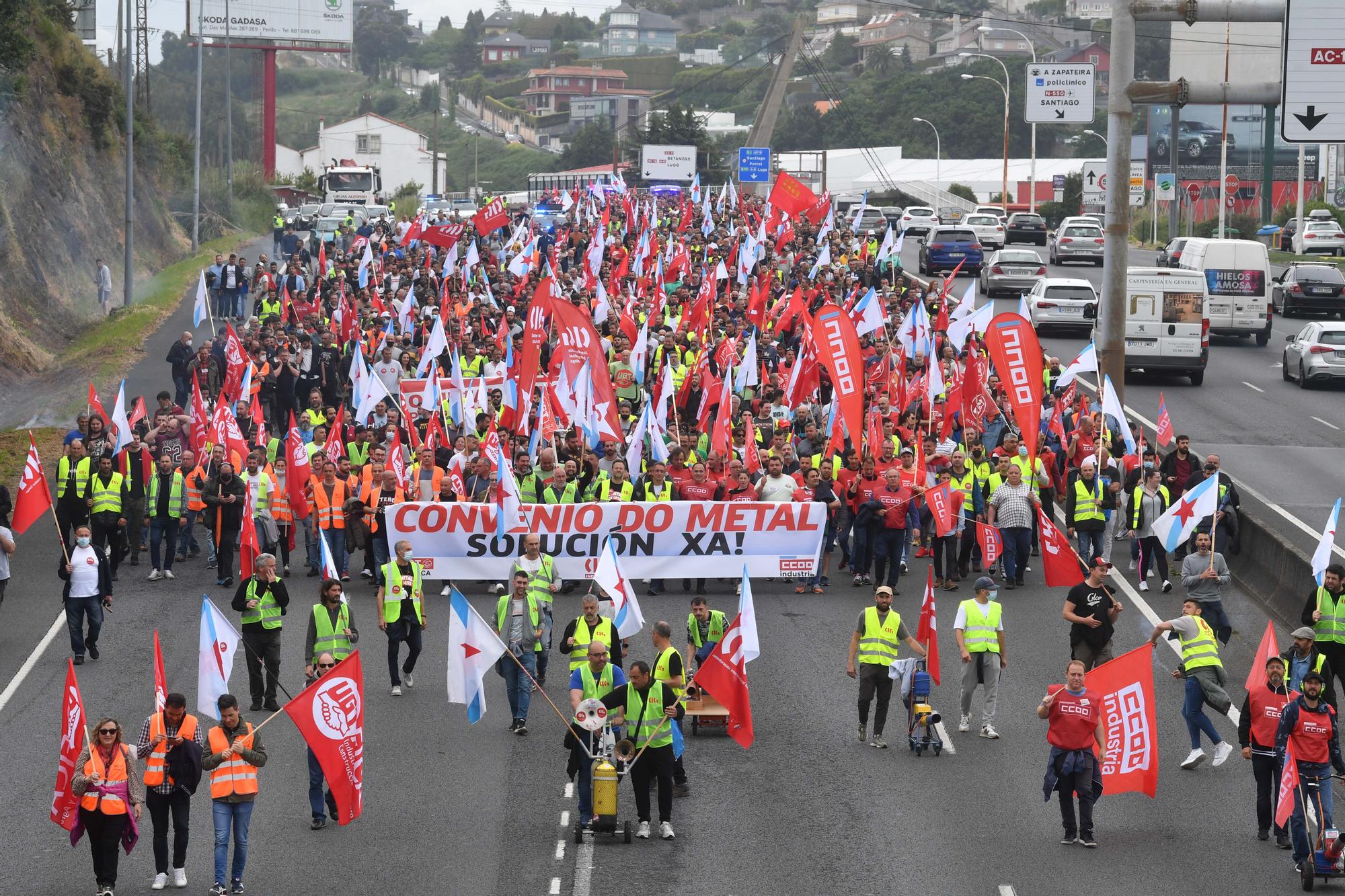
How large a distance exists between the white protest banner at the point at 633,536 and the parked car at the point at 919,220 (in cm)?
4758

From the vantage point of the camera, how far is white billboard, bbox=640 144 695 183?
9725 centimetres

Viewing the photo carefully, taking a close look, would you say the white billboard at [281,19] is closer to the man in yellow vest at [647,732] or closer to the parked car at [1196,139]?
the parked car at [1196,139]

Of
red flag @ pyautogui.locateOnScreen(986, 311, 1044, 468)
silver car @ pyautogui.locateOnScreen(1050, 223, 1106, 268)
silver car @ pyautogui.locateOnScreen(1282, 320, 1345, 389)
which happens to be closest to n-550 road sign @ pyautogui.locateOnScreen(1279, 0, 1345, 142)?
red flag @ pyautogui.locateOnScreen(986, 311, 1044, 468)

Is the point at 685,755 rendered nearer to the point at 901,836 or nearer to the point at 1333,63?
the point at 901,836

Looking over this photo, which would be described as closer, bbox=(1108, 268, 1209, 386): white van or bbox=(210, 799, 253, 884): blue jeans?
bbox=(210, 799, 253, 884): blue jeans

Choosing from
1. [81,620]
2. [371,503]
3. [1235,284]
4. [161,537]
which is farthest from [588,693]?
[1235,284]

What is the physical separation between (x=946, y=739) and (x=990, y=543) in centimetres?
538

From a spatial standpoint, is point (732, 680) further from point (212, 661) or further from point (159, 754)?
point (159, 754)

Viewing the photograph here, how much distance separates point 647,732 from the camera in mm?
12984

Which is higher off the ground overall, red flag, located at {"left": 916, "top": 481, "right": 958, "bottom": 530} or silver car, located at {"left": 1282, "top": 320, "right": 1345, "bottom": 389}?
silver car, located at {"left": 1282, "top": 320, "right": 1345, "bottom": 389}

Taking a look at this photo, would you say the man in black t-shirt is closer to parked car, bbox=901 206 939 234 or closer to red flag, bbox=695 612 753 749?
red flag, bbox=695 612 753 749

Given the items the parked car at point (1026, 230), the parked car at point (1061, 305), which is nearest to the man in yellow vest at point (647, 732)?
the parked car at point (1061, 305)

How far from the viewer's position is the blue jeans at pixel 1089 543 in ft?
67.7

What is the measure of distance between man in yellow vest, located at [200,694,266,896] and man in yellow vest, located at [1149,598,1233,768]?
278 inches
